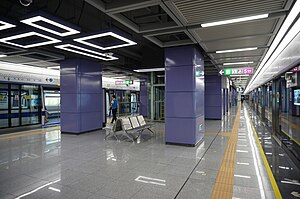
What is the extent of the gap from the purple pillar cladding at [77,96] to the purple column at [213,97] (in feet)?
26.0

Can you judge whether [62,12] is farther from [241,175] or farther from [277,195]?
[277,195]

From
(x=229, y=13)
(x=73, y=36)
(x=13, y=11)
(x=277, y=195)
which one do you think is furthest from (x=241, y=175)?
(x=13, y=11)

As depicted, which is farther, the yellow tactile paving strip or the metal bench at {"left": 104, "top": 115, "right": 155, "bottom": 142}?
the metal bench at {"left": 104, "top": 115, "right": 155, "bottom": 142}

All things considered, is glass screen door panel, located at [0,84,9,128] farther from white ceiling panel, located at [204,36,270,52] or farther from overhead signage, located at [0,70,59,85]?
white ceiling panel, located at [204,36,270,52]

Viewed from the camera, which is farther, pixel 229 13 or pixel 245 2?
pixel 229 13

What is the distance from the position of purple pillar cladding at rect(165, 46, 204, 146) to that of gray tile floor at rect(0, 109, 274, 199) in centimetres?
44

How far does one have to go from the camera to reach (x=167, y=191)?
2947 mm

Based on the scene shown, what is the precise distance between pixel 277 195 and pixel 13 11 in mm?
6873

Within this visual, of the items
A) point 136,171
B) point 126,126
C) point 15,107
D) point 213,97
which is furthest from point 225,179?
point 213,97

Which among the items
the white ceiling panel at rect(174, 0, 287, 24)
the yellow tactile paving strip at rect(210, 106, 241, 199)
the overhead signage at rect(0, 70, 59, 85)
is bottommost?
the yellow tactile paving strip at rect(210, 106, 241, 199)

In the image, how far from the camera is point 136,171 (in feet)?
12.3

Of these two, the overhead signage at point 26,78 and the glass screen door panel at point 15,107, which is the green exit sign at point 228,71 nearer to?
the overhead signage at point 26,78

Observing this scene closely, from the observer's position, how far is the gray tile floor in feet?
9.64

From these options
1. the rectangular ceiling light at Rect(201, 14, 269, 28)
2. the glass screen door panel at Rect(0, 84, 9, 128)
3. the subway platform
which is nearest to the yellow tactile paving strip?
the subway platform
